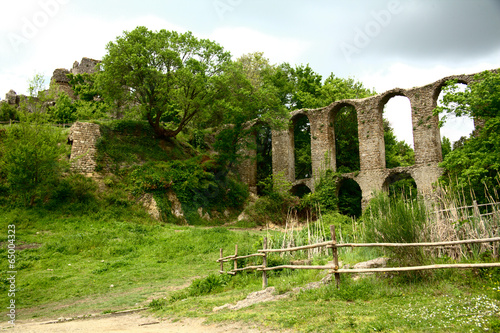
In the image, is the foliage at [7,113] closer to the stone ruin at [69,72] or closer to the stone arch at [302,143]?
the stone ruin at [69,72]

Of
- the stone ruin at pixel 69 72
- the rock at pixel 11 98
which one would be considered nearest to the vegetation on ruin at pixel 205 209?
the stone ruin at pixel 69 72

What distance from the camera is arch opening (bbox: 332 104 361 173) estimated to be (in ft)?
91.8

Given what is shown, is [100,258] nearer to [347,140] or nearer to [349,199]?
[349,199]

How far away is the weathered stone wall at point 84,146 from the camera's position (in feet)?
65.4

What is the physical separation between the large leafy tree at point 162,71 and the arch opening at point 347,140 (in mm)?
9795

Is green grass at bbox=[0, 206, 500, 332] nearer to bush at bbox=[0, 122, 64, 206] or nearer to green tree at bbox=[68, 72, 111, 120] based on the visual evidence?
bush at bbox=[0, 122, 64, 206]

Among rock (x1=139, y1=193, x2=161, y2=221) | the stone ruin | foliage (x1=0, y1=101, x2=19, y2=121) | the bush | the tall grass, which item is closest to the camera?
the tall grass

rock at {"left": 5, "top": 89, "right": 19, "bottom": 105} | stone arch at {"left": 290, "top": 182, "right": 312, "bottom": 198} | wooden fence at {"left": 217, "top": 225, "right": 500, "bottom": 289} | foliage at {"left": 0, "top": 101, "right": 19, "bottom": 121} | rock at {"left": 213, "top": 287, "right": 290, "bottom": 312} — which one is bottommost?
rock at {"left": 213, "top": 287, "right": 290, "bottom": 312}

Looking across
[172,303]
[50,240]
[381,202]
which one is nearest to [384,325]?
[172,303]

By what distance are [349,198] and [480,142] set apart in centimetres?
1039

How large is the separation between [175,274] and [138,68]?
1333 centimetres

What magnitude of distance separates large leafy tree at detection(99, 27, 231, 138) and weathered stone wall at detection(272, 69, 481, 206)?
673 cm

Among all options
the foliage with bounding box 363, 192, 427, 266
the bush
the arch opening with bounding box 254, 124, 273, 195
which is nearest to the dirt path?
the foliage with bounding box 363, 192, 427, 266

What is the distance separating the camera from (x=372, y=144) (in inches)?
906
